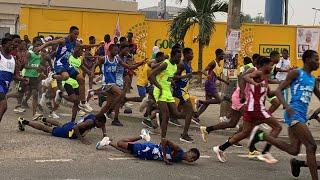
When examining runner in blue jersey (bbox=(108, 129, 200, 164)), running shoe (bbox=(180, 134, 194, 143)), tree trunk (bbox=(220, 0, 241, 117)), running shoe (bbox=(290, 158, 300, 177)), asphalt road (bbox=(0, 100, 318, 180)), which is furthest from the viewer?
tree trunk (bbox=(220, 0, 241, 117))

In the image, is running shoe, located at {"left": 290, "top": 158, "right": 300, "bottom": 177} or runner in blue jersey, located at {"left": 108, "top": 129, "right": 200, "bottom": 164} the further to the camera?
runner in blue jersey, located at {"left": 108, "top": 129, "right": 200, "bottom": 164}

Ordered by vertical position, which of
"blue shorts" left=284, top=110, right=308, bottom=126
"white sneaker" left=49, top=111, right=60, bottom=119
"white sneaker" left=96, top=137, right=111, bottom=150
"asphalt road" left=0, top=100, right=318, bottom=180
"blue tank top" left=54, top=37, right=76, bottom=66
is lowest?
"asphalt road" left=0, top=100, right=318, bottom=180

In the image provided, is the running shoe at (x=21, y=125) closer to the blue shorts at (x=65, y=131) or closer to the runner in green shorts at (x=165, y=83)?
the blue shorts at (x=65, y=131)

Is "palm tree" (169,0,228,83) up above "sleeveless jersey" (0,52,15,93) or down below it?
above

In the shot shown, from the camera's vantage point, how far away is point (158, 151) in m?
8.95

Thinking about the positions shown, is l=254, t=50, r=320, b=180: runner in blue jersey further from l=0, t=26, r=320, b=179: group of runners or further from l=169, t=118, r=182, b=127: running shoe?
l=169, t=118, r=182, b=127: running shoe

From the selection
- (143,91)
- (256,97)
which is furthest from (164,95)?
(143,91)

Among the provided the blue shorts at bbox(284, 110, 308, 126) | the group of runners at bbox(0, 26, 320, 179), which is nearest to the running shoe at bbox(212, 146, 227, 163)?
the group of runners at bbox(0, 26, 320, 179)

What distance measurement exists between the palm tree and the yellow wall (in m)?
2.65

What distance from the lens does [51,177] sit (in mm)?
7672

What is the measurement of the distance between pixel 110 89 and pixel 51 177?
4.38 m

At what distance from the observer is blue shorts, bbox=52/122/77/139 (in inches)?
403

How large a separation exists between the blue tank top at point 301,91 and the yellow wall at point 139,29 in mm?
18272

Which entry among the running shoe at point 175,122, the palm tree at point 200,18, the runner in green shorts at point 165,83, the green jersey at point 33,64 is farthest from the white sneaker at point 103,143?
the palm tree at point 200,18
